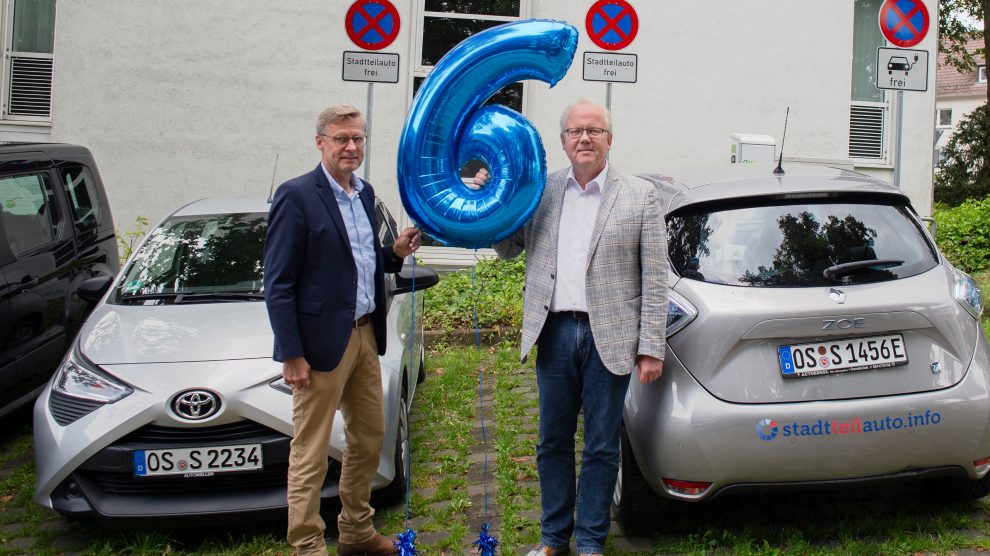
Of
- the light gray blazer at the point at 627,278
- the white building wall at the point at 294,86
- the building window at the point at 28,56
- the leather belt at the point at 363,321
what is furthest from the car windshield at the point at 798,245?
the building window at the point at 28,56

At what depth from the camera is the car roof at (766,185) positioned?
4.07m

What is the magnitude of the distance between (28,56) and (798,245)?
10.7m

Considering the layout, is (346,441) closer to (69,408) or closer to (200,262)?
(69,408)

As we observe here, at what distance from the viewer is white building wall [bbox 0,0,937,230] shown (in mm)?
10906

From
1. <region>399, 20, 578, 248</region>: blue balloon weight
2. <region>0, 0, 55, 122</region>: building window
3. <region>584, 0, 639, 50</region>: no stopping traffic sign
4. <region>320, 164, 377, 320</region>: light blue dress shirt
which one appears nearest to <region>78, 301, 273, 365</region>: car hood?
<region>320, 164, 377, 320</region>: light blue dress shirt

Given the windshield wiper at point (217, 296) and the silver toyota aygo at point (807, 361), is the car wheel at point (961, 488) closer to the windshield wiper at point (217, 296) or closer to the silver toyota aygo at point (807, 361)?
the silver toyota aygo at point (807, 361)

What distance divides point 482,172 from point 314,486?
1.49 m

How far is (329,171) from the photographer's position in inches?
148

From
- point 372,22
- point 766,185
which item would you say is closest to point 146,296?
point 372,22

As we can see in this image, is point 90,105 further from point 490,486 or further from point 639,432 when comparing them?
point 639,432

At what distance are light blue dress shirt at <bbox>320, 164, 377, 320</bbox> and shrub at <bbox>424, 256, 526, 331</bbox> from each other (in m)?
4.00

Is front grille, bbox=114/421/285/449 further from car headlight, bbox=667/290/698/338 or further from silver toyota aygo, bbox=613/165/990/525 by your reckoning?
car headlight, bbox=667/290/698/338

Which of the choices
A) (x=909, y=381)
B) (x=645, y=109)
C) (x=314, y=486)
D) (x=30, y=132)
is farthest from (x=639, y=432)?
(x=30, y=132)

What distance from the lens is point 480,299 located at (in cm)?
899
